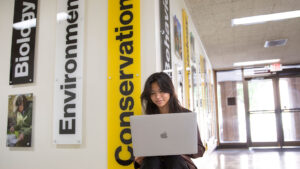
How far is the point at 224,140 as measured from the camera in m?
8.85

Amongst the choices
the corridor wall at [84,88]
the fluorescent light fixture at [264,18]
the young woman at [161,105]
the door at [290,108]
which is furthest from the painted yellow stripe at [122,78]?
the door at [290,108]

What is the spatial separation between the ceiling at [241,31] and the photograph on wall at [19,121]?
2792 mm

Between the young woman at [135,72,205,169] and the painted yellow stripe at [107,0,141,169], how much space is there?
0.56ft

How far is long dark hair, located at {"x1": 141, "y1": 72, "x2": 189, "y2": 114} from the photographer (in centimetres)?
192

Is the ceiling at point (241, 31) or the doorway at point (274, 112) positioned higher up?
the ceiling at point (241, 31)

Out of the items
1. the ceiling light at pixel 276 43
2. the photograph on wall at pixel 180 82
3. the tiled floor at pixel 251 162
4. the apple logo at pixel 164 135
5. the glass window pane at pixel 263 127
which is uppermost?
the ceiling light at pixel 276 43

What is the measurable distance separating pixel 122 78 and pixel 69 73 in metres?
0.58

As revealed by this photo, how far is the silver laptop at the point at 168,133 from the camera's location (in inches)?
62.6

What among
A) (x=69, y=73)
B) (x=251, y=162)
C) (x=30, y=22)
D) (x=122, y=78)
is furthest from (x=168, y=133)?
(x=251, y=162)

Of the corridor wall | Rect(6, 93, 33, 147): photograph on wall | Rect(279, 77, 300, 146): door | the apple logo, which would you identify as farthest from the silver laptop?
Rect(279, 77, 300, 146): door

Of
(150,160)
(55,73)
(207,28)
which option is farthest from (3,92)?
(207,28)

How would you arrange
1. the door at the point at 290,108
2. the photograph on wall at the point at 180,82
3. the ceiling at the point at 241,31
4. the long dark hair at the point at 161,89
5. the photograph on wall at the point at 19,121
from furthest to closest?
the door at the point at 290,108 < the ceiling at the point at 241,31 < the photograph on wall at the point at 180,82 < the photograph on wall at the point at 19,121 < the long dark hair at the point at 161,89

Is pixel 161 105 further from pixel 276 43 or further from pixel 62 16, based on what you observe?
pixel 276 43

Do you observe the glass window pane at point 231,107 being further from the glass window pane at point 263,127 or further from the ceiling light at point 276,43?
the ceiling light at point 276,43
